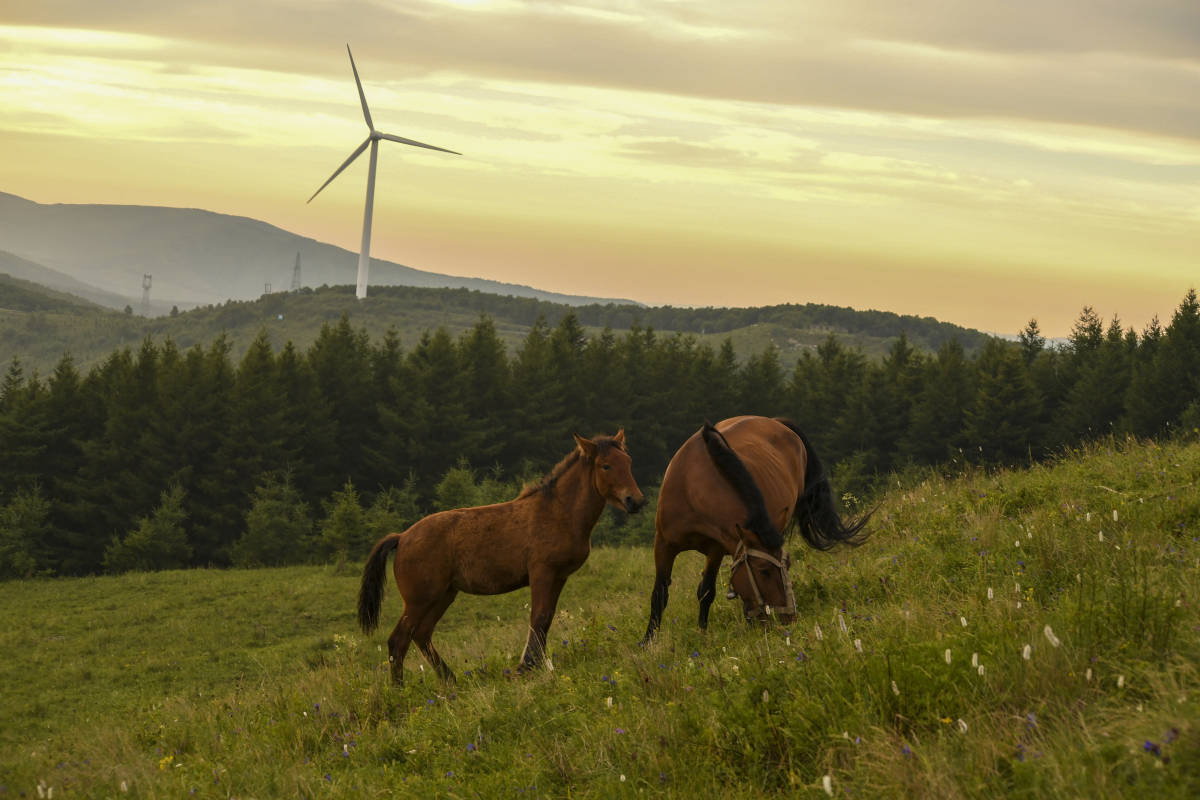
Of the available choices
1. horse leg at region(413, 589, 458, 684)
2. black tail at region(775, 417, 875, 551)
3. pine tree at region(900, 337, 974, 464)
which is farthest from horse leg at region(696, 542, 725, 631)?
pine tree at region(900, 337, 974, 464)

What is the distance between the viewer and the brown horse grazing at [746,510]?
7.64m

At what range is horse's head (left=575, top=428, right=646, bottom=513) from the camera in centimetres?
830

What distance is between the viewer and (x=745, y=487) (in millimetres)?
8016

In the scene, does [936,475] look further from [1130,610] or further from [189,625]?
[189,625]

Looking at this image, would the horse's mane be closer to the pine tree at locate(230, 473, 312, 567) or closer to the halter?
the halter

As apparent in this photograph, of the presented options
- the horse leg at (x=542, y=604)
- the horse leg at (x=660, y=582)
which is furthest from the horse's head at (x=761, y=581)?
the horse leg at (x=542, y=604)

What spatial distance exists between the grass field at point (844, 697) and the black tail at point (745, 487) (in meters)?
0.88

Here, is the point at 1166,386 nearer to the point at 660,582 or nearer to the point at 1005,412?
the point at 1005,412

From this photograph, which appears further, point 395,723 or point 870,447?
point 870,447

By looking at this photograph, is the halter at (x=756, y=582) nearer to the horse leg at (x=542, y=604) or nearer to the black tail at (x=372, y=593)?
the horse leg at (x=542, y=604)

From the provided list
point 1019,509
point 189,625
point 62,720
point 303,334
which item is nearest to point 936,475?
point 1019,509

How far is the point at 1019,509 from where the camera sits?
10.5 meters

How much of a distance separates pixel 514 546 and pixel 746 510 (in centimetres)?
270

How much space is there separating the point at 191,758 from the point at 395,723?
185 centimetres
